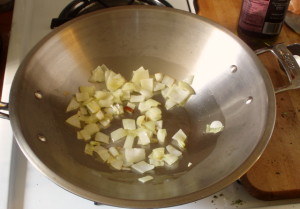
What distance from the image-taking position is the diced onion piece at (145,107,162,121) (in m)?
0.81

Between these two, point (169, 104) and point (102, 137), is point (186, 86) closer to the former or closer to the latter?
point (169, 104)

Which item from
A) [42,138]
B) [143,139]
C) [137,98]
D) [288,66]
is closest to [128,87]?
[137,98]

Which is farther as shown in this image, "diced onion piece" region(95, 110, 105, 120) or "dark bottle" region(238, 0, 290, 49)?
"dark bottle" region(238, 0, 290, 49)

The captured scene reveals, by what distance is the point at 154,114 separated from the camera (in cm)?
81

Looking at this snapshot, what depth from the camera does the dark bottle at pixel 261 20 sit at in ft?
3.04

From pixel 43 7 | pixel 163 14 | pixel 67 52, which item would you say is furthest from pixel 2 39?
pixel 163 14

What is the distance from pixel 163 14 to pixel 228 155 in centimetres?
35

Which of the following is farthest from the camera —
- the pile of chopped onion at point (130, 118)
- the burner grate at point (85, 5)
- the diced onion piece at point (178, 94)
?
the burner grate at point (85, 5)

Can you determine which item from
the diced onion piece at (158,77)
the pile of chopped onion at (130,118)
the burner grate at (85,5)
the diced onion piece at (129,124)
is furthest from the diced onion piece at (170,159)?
the burner grate at (85,5)

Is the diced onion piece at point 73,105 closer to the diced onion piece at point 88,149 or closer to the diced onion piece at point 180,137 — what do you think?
the diced onion piece at point 88,149

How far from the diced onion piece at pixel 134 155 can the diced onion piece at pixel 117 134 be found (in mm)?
42

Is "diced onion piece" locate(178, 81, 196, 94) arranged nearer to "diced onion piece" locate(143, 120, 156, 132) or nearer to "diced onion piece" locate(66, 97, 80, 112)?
"diced onion piece" locate(143, 120, 156, 132)

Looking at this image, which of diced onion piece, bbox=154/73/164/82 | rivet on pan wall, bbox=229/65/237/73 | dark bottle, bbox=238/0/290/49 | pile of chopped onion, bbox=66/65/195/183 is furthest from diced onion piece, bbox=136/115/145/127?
dark bottle, bbox=238/0/290/49

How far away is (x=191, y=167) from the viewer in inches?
28.4
